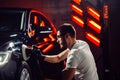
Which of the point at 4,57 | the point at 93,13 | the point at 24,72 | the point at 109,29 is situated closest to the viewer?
the point at 4,57

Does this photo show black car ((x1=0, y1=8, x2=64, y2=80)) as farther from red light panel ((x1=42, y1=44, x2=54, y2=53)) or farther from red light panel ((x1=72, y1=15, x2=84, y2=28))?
red light panel ((x1=72, y1=15, x2=84, y2=28))

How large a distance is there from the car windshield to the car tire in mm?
825

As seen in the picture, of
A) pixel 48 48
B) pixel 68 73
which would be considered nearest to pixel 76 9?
pixel 48 48

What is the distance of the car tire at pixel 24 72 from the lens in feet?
21.7

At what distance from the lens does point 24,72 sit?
685 cm

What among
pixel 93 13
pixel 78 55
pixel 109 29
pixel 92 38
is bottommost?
pixel 92 38

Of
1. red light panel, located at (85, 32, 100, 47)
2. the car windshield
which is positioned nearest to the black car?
the car windshield

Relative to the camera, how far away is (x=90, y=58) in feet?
14.9

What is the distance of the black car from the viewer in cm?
642

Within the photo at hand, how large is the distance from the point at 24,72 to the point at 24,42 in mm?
603

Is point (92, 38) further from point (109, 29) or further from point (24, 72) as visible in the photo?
point (24, 72)

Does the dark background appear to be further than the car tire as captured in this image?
Yes

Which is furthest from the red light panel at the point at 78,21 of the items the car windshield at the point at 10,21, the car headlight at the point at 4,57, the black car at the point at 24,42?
the car headlight at the point at 4,57

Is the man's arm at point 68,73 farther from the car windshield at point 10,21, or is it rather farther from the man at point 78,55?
the car windshield at point 10,21
